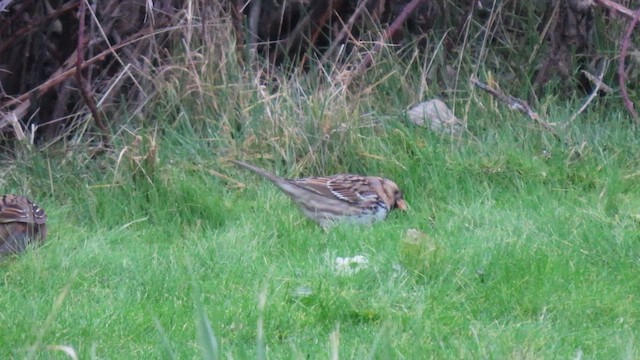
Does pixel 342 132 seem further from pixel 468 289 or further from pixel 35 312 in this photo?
pixel 35 312

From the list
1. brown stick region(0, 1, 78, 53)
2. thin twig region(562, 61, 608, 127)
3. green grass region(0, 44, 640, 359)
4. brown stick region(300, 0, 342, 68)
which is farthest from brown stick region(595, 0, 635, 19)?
brown stick region(0, 1, 78, 53)

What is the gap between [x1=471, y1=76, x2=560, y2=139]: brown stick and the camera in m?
8.34

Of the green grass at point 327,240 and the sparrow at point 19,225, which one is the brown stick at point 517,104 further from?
the sparrow at point 19,225

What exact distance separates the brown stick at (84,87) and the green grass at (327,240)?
0.61 ft

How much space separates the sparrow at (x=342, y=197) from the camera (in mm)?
7234

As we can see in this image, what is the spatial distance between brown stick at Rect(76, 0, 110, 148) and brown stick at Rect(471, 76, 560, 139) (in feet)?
9.29

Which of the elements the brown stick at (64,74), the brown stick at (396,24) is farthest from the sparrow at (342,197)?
the brown stick at (396,24)

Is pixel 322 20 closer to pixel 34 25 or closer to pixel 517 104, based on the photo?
pixel 517 104

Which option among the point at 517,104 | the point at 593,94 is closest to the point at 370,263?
the point at 517,104

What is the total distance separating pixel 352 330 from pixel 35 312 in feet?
4.95

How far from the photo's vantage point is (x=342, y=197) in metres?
7.40

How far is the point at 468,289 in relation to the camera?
19.2ft

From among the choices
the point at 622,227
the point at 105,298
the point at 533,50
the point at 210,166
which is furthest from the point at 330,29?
the point at 105,298

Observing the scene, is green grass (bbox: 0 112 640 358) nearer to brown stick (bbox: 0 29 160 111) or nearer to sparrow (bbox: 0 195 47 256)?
sparrow (bbox: 0 195 47 256)
